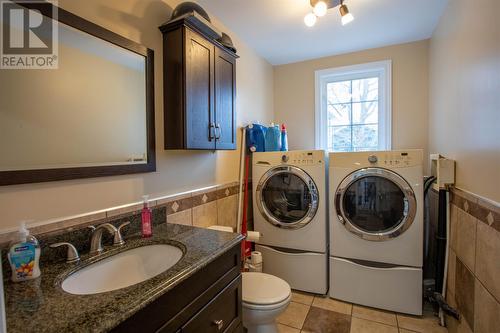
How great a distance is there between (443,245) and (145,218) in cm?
202

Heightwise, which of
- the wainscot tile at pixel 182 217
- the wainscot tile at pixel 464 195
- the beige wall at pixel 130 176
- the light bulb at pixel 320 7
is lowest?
the wainscot tile at pixel 182 217

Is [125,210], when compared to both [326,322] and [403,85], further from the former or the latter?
[403,85]

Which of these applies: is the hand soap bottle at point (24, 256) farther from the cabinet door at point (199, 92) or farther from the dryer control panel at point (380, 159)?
the dryer control panel at point (380, 159)

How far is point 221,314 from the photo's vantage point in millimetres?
1138

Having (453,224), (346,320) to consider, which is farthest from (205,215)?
(453,224)

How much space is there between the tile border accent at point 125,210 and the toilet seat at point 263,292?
0.64 metres

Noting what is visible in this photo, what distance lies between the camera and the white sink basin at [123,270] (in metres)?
0.95

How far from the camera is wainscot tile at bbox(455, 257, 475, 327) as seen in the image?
1.38m

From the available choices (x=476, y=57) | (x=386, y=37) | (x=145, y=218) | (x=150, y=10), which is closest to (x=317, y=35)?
(x=386, y=37)

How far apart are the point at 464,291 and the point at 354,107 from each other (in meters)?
1.99

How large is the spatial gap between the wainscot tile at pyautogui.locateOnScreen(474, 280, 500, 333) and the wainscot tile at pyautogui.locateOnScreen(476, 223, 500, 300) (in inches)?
1.6

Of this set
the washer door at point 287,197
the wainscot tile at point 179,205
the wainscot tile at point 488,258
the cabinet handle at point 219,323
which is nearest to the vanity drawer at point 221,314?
the cabinet handle at point 219,323

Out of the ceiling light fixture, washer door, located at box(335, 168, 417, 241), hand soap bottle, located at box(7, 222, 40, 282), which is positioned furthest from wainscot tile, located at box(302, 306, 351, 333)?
the ceiling light fixture

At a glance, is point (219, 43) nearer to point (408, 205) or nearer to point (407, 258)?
point (408, 205)
